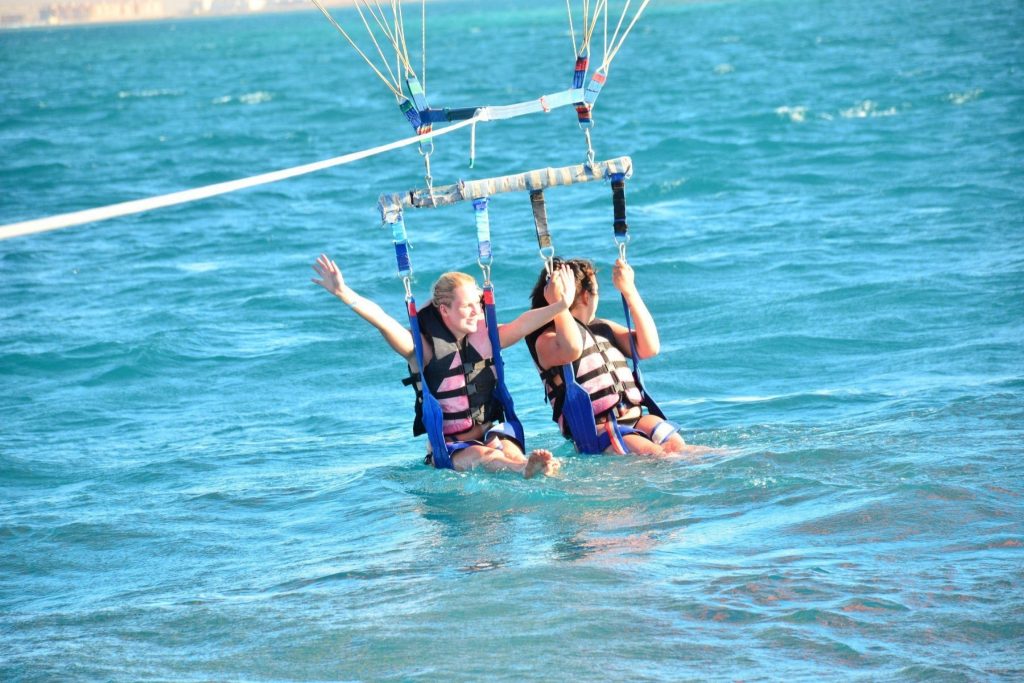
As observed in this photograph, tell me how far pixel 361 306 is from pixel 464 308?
680mm

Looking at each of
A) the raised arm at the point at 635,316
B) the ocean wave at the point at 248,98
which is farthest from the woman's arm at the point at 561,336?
the ocean wave at the point at 248,98

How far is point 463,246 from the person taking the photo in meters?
14.1

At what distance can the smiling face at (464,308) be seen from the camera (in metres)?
6.27

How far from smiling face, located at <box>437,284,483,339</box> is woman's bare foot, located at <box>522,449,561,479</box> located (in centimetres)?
84

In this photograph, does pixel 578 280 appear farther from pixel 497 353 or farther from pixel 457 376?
pixel 457 376

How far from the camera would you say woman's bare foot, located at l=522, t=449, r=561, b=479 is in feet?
19.2

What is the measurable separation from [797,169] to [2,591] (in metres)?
13.8

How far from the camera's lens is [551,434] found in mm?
7734

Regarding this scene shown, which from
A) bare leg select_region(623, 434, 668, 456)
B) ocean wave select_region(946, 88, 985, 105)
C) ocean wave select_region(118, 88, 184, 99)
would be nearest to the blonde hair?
bare leg select_region(623, 434, 668, 456)

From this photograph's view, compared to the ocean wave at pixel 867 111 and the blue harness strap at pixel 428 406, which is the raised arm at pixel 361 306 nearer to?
the blue harness strap at pixel 428 406

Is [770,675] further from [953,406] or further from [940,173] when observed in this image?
[940,173]

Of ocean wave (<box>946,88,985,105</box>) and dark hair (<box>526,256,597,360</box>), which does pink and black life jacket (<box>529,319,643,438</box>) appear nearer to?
dark hair (<box>526,256,597,360</box>)

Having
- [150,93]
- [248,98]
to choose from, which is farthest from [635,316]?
[150,93]

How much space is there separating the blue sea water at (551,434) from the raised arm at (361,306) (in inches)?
32.5
